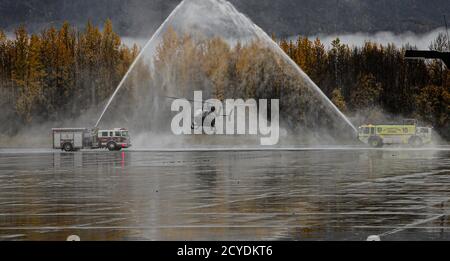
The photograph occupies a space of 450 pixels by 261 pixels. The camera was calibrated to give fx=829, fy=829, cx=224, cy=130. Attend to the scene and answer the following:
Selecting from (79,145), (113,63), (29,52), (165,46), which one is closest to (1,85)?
(29,52)

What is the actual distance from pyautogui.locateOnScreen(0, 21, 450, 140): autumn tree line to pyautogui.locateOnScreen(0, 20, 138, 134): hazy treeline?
182mm

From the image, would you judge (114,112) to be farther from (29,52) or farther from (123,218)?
(123,218)

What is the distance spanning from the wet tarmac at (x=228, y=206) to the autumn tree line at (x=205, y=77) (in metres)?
80.5

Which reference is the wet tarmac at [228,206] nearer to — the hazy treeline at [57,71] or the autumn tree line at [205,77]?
the autumn tree line at [205,77]

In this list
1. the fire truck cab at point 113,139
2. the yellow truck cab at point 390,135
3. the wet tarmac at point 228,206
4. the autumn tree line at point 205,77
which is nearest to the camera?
the wet tarmac at point 228,206

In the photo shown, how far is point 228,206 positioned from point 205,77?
111m

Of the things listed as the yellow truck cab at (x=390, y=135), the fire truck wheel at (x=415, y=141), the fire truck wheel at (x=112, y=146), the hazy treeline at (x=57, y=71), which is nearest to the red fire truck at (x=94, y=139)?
the fire truck wheel at (x=112, y=146)

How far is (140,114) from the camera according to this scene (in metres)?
125

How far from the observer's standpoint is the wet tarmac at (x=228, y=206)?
17453mm

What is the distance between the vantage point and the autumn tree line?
415ft

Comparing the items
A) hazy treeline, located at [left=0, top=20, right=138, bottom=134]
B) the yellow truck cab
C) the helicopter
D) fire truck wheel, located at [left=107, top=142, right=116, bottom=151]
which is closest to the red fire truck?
fire truck wheel, located at [left=107, top=142, right=116, bottom=151]

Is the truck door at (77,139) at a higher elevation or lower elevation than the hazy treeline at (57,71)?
lower

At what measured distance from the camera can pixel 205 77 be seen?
134 metres

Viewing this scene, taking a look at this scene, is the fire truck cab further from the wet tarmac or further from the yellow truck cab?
the wet tarmac
